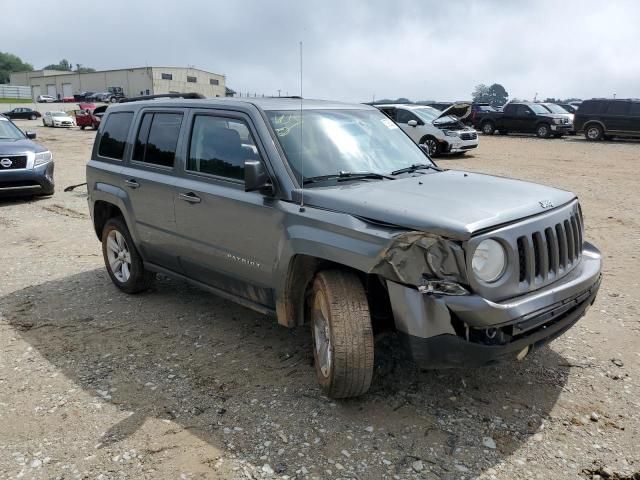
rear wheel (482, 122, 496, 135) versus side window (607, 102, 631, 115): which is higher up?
side window (607, 102, 631, 115)

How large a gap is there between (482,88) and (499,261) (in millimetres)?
111909

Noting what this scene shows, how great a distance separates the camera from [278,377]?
3.89 meters

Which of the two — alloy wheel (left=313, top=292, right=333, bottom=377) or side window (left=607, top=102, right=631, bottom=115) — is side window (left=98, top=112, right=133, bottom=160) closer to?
alloy wheel (left=313, top=292, right=333, bottom=377)

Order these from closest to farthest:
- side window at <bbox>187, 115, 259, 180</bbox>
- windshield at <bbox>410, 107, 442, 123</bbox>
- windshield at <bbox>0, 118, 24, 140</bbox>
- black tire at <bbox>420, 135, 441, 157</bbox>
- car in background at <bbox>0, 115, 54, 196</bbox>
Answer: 1. side window at <bbox>187, 115, 259, 180</bbox>
2. car in background at <bbox>0, 115, 54, 196</bbox>
3. windshield at <bbox>0, 118, 24, 140</bbox>
4. black tire at <bbox>420, 135, 441, 157</bbox>
5. windshield at <bbox>410, 107, 442, 123</bbox>

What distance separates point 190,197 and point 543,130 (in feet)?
82.4

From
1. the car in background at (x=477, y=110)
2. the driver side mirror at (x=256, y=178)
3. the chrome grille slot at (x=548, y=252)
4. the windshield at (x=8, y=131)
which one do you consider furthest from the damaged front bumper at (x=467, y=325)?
the car in background at (x=477, y=110)

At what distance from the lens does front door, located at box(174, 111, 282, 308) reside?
3.82m

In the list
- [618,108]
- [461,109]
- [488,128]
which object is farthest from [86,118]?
[461,109]

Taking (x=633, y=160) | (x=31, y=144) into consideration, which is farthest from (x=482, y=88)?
(x=31, y=144)

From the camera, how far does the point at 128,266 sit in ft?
18.1

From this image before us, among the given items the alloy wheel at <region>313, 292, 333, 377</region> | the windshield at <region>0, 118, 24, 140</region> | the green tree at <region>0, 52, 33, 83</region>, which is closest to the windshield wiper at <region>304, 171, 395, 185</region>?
the alloy wheel at <region>313, 292, 333, 377</region>

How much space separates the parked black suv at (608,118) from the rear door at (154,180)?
22753 millimetres

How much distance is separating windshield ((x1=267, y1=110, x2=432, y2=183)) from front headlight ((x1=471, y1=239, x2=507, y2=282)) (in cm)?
123

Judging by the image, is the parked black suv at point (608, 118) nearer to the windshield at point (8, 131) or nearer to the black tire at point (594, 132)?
the black tire at point (594, 132)
